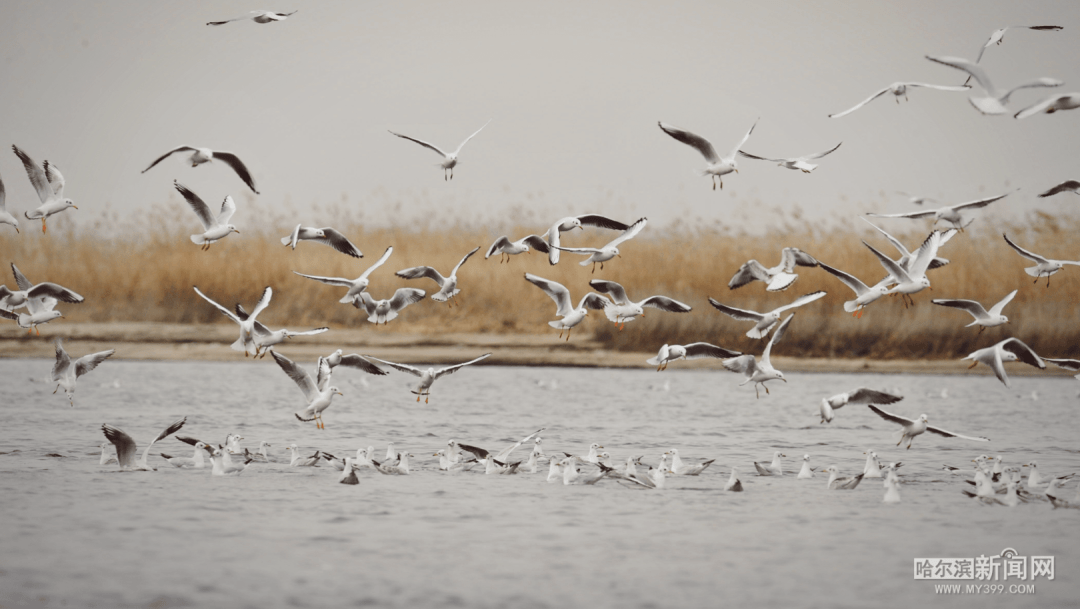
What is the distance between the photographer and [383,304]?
12719 mm

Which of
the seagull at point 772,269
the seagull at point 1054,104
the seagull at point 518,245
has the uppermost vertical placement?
the seagull at point 1054,104

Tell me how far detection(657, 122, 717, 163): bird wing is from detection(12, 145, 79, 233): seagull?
7.02 metres

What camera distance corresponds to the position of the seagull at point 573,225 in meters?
11.9

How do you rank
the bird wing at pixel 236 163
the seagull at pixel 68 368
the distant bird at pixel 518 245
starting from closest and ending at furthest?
1. the bird wing at pixel 236 163
2. the distant bird at pixel 518 245
3. the seagull at pixel 68 368

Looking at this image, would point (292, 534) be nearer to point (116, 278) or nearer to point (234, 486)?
point (234, 486)

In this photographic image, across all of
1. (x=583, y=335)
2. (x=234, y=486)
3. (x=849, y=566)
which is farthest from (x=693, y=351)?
(x=583, y=335)

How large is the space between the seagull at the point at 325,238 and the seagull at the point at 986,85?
653 cm

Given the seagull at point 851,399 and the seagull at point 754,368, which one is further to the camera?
the seagull at point 754,368

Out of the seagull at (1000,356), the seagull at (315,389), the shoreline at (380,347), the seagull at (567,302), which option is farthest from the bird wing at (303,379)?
the shoreline at (380,347)

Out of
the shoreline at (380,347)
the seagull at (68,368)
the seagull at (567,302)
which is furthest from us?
the shoreline at (380,347)

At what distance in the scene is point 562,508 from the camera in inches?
422

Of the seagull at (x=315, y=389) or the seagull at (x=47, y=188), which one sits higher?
the seagull at (x=47, y=188)

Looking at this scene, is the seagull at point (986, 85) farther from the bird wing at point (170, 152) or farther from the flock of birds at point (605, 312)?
the bird wing at point (170, 152)

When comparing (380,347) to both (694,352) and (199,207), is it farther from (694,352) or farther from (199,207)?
(694,352)
